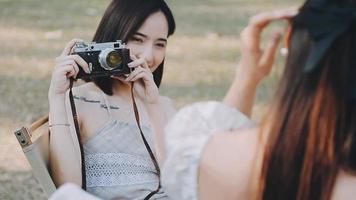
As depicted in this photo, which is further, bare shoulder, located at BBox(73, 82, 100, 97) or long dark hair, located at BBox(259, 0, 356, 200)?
bare shoulder, located at BBox(73, 82, 100, 97)

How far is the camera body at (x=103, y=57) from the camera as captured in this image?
2.78m

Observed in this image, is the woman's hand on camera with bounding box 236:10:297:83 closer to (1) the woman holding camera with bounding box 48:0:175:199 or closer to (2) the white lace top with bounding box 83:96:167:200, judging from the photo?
(1) the woman holding camera with bounding box 48:0:175:199

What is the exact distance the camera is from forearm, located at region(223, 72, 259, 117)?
1.91 metres

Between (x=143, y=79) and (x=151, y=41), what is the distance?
0.70 feet

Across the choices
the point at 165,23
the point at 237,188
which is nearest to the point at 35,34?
the point at 165,23

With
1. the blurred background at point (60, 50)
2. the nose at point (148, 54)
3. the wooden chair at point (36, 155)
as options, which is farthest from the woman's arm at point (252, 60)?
the blurred background at point (60, 50)

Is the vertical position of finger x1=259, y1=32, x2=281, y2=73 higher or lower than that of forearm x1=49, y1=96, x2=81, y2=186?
higher

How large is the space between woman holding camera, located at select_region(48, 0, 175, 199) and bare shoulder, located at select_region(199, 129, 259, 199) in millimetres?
1026

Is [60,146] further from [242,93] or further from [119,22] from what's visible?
[242,93]

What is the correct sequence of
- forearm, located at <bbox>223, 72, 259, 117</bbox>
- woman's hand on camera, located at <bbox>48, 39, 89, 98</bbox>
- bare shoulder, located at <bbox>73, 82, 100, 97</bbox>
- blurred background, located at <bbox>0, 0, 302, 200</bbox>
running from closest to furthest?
forearm, located at <bbox>223, 72, 259, 117</bbox> < woman's hand on camera, located at <bbox>48, 39, 89, 98</bbox> < bare shoulder, located at <bbox>73, 82, 100, 97</bbox> < blurred background, located at <bbox>0, 0, 302, 200</bbox>

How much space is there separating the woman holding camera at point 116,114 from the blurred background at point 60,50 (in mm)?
1178

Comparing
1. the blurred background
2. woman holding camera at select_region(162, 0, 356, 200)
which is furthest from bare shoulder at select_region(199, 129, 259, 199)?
the blurred background

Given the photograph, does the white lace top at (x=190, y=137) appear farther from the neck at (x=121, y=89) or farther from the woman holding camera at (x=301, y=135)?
the neck at (x=121, y=89)

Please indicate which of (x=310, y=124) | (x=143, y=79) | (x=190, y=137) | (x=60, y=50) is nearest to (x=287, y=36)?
(x=310, y=124)
